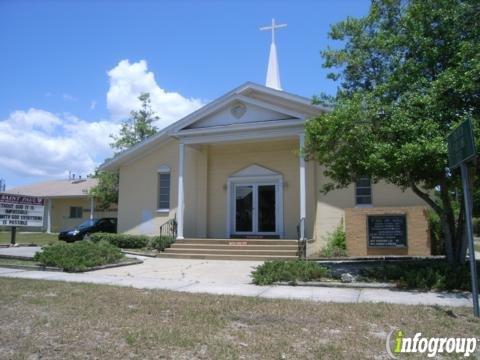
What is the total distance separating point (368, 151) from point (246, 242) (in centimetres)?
848

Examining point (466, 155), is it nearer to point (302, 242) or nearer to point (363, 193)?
point (302, 242)

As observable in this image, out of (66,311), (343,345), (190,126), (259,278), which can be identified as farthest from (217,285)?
(190,126)

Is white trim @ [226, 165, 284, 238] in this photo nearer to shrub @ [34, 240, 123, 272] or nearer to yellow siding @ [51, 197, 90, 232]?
shrub @ [34, 240, 123, 272]

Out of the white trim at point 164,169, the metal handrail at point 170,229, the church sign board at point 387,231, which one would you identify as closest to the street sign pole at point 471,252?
the church sign board at point 387,231

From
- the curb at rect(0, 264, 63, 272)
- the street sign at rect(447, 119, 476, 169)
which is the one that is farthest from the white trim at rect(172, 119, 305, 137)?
the street sign at rect(447, 119, 476, 169)

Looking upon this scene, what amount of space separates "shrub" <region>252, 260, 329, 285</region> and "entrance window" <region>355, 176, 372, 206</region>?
7.86 metres

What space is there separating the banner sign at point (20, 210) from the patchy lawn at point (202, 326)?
1373 cm

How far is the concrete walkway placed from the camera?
331 inches

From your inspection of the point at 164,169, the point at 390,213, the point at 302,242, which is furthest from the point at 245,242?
the point at 164,169

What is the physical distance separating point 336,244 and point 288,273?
7416 millimetres

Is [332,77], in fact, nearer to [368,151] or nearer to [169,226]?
[368,151]

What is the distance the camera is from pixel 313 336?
5.75 m

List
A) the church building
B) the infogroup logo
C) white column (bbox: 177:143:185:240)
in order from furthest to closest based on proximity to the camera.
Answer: white column (bbox: 177:143:185:240)
the church building
the infogroup logo

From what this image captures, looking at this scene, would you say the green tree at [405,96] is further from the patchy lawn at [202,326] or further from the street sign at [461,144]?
the patchy lawn at [202,326]
